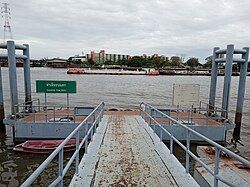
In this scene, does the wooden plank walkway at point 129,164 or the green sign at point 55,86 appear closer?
the wooden plank walkway at point 129,164

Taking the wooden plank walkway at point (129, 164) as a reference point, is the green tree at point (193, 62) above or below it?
above

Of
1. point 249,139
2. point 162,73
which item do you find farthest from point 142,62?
point 249,139

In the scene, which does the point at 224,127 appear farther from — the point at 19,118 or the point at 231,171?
the point at 19,118

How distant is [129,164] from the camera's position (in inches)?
242

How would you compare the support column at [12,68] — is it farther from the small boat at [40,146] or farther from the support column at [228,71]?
the support column at [228,71]

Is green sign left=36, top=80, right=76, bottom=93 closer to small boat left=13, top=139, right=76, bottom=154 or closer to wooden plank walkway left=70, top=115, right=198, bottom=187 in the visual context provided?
small boat left=13, top=139, right=76, bottom=154

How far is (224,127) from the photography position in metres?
13.7

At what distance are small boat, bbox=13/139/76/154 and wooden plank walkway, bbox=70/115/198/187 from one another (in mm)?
Result: 3837

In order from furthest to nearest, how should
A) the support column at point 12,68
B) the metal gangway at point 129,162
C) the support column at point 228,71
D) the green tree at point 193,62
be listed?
the green tree at point 193,62, the support column at point 228,71, the support column at point 12,68, the metal gangway at point 129,162

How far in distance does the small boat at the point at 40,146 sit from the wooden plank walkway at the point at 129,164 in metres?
3.84

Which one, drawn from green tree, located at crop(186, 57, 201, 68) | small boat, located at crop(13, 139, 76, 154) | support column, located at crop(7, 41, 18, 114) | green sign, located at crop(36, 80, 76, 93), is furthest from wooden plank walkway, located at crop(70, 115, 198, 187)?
green tree, located at crop(186, 57, 201, 68)

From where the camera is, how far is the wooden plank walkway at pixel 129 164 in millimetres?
5125

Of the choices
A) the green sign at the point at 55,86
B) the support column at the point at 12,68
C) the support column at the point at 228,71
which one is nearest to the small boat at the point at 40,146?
the support column at the point at 12,68

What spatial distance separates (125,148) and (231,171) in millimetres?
3635
